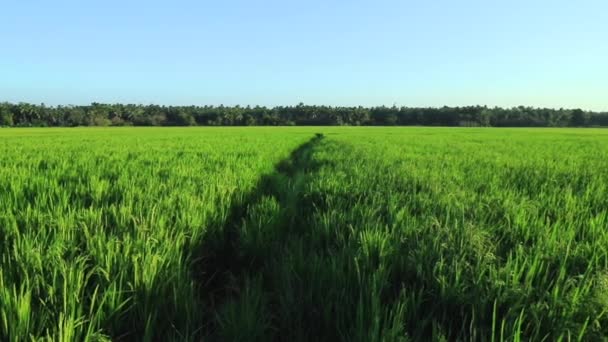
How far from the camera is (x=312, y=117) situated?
9469cm

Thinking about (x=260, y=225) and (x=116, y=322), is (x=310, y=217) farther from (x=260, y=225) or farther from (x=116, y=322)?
(x=116, y=322)

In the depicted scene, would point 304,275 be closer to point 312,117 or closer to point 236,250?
point 236,250

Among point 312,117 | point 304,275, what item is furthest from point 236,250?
point 312,117

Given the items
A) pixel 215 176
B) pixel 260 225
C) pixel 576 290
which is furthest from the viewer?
pixel 215 176

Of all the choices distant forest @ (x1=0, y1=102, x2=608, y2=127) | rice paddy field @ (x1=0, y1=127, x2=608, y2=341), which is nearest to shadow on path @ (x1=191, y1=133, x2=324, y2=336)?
rice paddy field @ (x1=0, y1=127, x2=608, y2=341)

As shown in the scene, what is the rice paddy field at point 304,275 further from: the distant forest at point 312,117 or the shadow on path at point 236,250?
the distant forest at point 312,117

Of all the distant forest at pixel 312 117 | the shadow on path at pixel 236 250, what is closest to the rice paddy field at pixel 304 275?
the shadow on path at pixel 236 250

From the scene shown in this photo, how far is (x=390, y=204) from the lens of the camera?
3066mm

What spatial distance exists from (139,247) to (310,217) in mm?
1605

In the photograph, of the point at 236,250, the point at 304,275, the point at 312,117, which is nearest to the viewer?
the point at 304,275

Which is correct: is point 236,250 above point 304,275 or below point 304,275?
below

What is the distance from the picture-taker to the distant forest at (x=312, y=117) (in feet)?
287

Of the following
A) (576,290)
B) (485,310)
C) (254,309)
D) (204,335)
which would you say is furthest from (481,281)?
(204,335)

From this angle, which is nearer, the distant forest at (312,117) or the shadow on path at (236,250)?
the shadow on path at (236,250)
